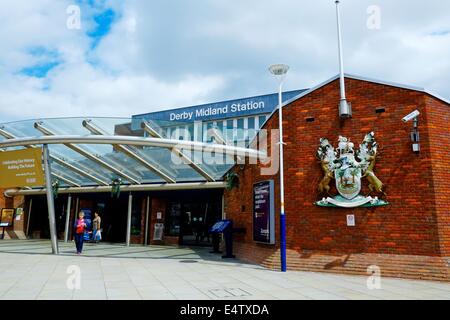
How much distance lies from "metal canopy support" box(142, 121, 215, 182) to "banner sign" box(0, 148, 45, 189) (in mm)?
4921

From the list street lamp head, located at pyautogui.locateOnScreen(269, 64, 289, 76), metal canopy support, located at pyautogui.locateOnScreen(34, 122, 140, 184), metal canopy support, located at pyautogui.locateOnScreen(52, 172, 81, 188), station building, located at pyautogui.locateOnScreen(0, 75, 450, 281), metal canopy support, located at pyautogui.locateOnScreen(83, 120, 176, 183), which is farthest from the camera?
metal canopy support, located at pyautogui.locateOnScreen(52, 172, 81, 188)

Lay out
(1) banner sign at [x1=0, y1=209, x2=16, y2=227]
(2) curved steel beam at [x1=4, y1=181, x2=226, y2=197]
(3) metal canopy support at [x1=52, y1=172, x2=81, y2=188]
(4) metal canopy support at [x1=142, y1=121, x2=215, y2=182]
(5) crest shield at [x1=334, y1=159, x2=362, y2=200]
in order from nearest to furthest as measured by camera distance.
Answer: (5) crest shield at [x1=334, y1=159, x2=362, y2=200]
(4) metal canopy support at [x1=142, y1=121, x2=215, y2=182]
(2) curved steel beam at [x1=4, y1=181, x2=226, y2=197]
(3) metal canopy support at [x1=52, y1=172, x2=81, y2=188]
(1) banner sign at [x1=0, y1=209, x2=16, y2=227]

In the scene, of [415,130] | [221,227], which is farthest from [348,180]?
[221,227]

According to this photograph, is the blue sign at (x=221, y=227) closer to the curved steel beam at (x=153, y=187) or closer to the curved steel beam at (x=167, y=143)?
the curved steel beam at (x=153, y=187)

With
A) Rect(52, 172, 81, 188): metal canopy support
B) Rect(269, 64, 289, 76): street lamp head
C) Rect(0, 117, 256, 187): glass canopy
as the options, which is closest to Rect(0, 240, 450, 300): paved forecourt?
Rect(0, 117, 256, 187): glass canopy

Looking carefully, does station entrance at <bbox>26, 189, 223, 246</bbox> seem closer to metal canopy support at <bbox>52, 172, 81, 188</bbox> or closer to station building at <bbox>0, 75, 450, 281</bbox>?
metal canopy support at <bbox>52, 172, 81, 188</bbox>

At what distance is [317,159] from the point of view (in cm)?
962

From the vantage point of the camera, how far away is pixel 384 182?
28.8 feet

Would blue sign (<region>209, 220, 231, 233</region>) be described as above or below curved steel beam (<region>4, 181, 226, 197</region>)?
below

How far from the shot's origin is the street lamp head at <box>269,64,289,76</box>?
9.67 metres

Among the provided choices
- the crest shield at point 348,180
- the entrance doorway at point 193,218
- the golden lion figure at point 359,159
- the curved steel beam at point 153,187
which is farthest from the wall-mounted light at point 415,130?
the entrance doorway at point 193,218

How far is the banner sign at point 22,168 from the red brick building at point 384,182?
8.85 m
